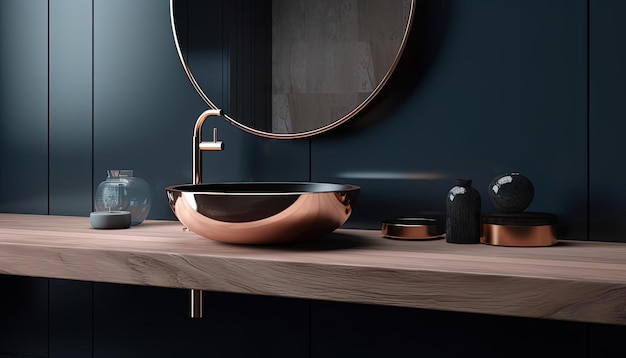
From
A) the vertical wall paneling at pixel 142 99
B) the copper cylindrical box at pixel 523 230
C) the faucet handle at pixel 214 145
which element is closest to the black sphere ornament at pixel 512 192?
the copper cylindrical box at pixel 523 230

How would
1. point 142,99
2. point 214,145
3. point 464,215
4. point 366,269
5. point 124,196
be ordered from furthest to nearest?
point 142,99, point 124,196, point 214,145, point 464,215, point 366,269

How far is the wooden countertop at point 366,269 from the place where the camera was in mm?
1078

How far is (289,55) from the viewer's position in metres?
1.78

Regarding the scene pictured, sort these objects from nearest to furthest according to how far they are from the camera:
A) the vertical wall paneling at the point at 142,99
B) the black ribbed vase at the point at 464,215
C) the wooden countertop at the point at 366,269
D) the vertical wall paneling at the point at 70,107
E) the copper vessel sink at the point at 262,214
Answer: the wooden countertop at the point at 366,269 < the copper vessel sink at the point at 262,214 < the black ribbed vase at the point at 464,215 < the vertical wall paneling at the point at 142,99 < the vertical wall paneling at the point at 70,107

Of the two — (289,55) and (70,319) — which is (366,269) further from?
(70,319)

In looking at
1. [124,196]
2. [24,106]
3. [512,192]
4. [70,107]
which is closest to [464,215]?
[512,192]

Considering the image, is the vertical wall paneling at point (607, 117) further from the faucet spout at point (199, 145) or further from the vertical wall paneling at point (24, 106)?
the vertical wall paneling at point (24, 106)

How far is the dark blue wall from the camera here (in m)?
1.54

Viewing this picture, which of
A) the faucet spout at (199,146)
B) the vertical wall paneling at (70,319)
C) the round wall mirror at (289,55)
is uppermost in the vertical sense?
the round wall mirror at (289,55)

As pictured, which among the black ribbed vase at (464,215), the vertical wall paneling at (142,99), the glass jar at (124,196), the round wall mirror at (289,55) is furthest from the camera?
the vertical wall paneling at (142,99)

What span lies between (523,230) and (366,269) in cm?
41

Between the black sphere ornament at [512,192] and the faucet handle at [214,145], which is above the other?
the faucet handle at [214,145]

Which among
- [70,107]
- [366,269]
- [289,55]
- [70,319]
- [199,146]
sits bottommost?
[70,319]

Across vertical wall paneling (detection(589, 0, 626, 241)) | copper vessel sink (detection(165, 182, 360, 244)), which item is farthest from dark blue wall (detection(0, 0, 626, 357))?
copper vessel sink (detection(165, 182, 360, 244))
